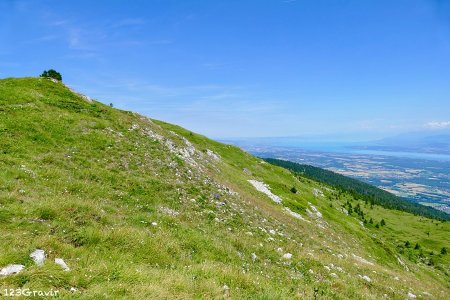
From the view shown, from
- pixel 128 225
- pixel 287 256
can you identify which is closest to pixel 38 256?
pixel 128 225

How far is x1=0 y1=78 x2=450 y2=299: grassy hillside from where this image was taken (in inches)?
371

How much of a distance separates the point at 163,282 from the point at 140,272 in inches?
32.8

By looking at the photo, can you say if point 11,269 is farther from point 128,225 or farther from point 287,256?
point 287,256

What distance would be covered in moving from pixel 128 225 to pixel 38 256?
219 inches

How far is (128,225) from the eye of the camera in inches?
583

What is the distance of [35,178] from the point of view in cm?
1798

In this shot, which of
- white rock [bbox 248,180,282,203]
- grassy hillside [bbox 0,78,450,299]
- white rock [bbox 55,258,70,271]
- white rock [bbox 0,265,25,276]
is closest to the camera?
white rock [bbox 0,265,25,276]

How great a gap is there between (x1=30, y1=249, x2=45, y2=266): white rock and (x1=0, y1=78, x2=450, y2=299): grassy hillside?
21 cm

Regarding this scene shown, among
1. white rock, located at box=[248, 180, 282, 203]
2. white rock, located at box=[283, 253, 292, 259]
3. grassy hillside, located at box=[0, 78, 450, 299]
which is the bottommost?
white rock, located at box=[248, 180, 282, 203]

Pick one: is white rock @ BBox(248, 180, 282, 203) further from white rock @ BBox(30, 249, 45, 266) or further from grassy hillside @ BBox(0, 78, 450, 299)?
white rock @ BBox(30, 249, 45, 266)

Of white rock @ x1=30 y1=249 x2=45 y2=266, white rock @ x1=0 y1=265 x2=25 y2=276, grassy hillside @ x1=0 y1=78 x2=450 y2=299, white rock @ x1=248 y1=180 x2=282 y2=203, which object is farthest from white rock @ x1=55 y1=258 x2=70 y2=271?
white rock @ x1=248 y1=180 x2=282 y2=203

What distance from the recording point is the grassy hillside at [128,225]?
30.9 feet

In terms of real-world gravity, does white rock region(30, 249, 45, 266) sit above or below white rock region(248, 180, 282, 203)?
above

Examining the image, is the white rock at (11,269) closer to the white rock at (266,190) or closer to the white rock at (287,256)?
the white rock at (287,256)
